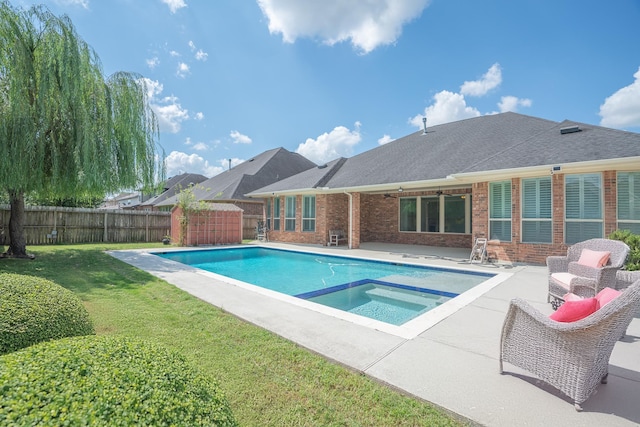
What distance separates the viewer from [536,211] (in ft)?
31.0

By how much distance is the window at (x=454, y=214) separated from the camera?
14633 millimetres

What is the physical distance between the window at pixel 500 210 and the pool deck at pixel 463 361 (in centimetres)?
471

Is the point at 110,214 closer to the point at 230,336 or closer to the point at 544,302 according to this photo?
the point at 230,336

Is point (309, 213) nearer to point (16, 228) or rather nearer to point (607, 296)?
point (16, 228)

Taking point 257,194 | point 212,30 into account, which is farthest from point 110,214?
point 212,30

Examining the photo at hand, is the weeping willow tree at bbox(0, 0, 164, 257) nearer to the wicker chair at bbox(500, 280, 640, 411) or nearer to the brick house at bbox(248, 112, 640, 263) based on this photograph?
the brick house at bbox(248, 112, 640, 263)

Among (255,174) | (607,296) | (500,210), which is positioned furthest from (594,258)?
(255,174)

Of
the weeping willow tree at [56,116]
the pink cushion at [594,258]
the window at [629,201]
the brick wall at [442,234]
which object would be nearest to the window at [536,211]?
the brick wall at [442,234]

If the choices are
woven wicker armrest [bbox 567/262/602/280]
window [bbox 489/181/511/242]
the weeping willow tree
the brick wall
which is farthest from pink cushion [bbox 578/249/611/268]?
the weeping willow tree

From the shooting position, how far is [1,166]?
863cm

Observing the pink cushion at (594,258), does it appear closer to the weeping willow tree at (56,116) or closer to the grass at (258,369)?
the grass at (258,369)

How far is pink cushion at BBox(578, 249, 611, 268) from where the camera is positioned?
5.26 meters

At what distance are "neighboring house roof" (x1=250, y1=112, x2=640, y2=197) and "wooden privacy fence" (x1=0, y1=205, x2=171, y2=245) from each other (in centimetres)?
648

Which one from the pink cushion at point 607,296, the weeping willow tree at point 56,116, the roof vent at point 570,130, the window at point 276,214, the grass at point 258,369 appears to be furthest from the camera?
the window at point 276,214
